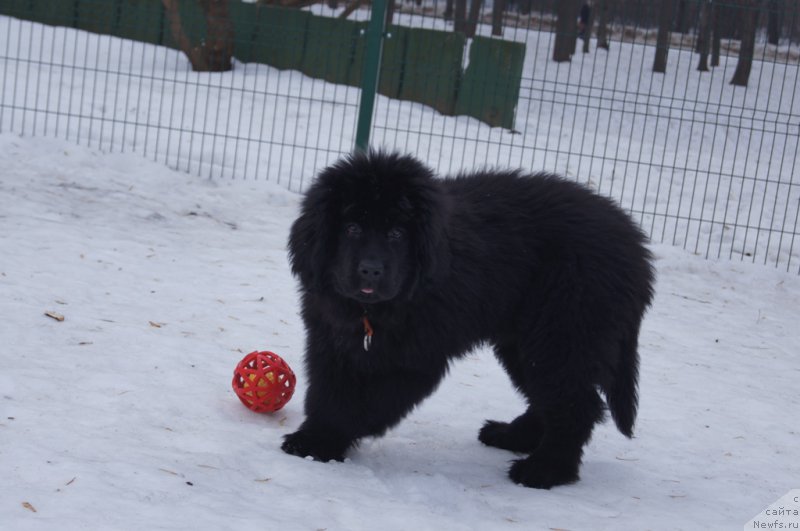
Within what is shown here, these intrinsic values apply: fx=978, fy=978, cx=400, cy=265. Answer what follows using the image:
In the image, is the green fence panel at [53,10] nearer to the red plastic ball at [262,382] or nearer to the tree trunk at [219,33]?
the tree trunk at [219,33]

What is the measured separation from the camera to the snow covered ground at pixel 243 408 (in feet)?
10.9

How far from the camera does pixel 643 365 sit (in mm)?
6086

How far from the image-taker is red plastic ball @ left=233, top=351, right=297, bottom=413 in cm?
436

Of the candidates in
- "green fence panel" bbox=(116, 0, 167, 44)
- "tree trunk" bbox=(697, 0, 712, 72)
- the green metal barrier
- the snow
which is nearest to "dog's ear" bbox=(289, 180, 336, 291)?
the snow

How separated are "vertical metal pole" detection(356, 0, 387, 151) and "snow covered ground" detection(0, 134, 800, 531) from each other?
58.3 inches

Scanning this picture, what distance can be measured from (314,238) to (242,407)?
101 cm

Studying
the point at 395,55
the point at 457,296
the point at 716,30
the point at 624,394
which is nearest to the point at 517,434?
the point at 624,394

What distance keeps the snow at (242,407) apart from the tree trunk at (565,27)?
3.16 m

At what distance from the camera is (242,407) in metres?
4.49

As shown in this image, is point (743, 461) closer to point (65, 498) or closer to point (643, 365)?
point (643, 365)

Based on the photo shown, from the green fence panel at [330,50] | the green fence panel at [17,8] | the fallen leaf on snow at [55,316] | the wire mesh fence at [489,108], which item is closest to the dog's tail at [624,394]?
the fallen leaf on snow at [55,316]

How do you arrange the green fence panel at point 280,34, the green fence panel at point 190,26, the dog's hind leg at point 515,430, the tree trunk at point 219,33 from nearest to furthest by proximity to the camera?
the dog's hind leg at point 515,430 < the green fence panel at point 280,34 < the tree trunk at point 219,33 < the green fence panel at point 190,26

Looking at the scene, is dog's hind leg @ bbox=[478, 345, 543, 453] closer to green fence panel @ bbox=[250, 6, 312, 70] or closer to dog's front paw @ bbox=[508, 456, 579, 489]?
dog's front paw @ bbox=[508, 456, 579, 489]

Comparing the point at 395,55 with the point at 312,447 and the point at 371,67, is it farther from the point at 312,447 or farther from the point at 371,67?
the point at 312,447
